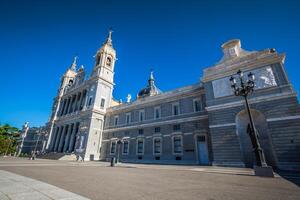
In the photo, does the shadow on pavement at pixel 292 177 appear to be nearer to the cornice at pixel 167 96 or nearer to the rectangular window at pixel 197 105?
the rectangular window at pixel 197 105

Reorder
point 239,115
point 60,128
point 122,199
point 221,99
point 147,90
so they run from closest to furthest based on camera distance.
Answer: point 122,199 < point 239,115 < point 221,99 < point 60,128 < point 147,90

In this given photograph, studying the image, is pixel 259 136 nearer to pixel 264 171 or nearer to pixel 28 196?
pixel 264 171

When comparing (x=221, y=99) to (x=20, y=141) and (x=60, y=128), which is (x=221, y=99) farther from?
(x=20, y=141)

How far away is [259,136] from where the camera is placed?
14711mm

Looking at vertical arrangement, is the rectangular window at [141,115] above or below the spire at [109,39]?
below

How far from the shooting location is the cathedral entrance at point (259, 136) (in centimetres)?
1423

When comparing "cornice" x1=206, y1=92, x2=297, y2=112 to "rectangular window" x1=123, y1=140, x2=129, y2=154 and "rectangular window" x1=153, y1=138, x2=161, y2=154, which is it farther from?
"rectangular window" x1=123, y1=140, x2=129, y2=154

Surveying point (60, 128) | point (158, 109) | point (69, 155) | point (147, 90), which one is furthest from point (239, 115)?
point (60, 128)

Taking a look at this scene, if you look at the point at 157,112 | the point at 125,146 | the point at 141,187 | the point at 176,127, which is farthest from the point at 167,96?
the point at 141,187

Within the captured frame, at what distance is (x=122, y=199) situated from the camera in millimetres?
3943

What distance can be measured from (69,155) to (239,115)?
29.1 metres

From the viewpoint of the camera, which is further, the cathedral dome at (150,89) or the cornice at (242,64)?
the cathedral dome at (150,89)

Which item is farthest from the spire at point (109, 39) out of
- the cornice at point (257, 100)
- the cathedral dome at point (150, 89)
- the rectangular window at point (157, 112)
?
the cornice at point (257, 100)

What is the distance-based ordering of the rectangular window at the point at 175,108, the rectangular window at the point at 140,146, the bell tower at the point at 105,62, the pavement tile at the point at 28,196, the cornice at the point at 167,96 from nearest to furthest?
1. the pavement tile at the point at 28,196
2. the cornice at the point at 167,96
3. the rectangular window at the point at 175,108
4. the rectangular window at the point at 140,146
5. the bell tower at the point at 105,62
